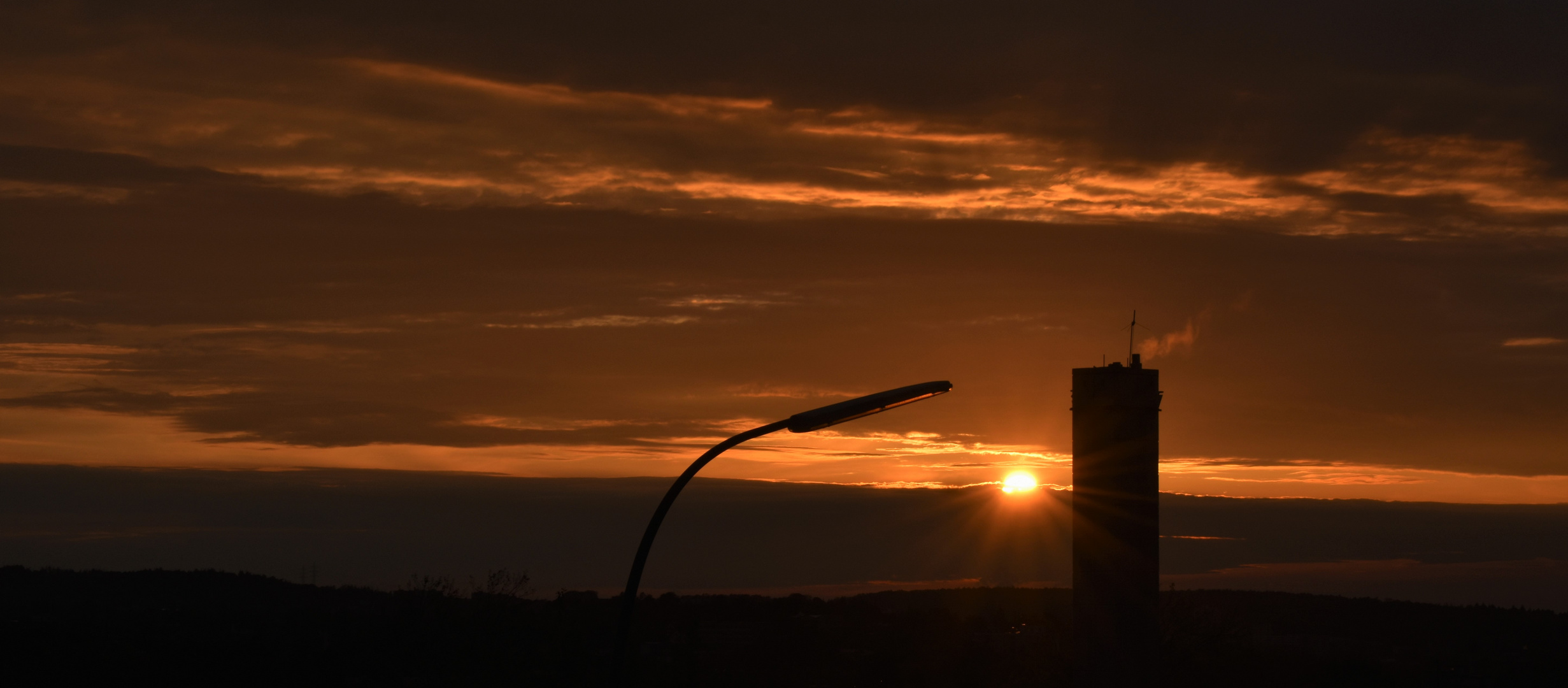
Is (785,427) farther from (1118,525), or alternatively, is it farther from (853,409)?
(1118,525)

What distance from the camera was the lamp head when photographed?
66.6 feet

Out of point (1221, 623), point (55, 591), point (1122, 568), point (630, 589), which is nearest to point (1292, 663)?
point (1221, 623)

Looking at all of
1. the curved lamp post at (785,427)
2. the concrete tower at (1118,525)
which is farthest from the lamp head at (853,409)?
the concrete tower at (1118,525)

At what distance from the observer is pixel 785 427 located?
818 inches

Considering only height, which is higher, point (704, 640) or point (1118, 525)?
point (1118, 525)

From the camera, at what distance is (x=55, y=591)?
137m

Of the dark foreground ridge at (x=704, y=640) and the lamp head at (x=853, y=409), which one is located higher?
the lamp head at (x=853, y=409)

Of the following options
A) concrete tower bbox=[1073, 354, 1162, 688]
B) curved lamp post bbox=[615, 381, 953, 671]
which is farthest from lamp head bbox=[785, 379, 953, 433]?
concrete tower bbox=[1073, 354, 1162, 688]

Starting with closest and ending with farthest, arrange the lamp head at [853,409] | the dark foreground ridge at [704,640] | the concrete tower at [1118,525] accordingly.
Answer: the lamp head at [853,409] → the concrete tower at [1118,525] → the dark foreground ridge at [704,640]

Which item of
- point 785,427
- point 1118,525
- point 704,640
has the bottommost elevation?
point 704,640

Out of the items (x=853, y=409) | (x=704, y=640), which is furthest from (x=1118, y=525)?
(x=704, y=640)

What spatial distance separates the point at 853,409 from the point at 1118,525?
21739 millimetres

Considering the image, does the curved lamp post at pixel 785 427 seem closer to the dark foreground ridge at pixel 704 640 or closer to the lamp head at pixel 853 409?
the lamp head at pixel 853 409

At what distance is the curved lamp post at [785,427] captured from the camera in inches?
802
